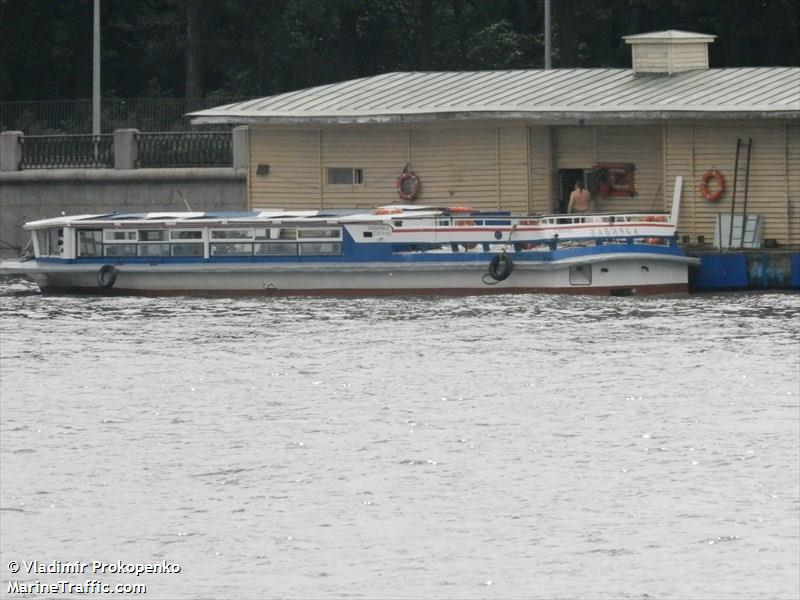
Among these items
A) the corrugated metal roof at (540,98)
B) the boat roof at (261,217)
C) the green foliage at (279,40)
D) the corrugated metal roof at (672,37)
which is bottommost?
the boat roof at (261,217)

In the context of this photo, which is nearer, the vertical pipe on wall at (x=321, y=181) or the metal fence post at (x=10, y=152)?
the vertical pipe on wall at (x=321, y=181)

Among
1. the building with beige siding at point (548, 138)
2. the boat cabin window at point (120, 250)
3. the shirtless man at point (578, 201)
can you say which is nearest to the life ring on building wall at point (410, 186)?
the building with beige siding at point (548, 138)

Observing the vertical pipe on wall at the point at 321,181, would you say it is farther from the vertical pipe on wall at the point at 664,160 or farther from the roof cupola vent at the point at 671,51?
the vertical pipe on wall at the point at 664,160

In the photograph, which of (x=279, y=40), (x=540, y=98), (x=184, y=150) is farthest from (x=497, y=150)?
(x=279, y=40)

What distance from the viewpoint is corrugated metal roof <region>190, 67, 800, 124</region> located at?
176 feet

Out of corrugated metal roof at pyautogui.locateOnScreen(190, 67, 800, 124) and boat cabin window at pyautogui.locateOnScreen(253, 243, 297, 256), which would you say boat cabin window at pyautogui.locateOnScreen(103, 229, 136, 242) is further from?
corrugated metal roof at pyautogui.locateOnScreen(190, 67, 800, 124)

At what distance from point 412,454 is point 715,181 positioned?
24369 millimetres

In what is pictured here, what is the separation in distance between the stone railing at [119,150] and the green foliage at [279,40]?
50.8 feet

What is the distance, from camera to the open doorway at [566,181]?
56.9 metres

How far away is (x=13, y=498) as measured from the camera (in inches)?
1129

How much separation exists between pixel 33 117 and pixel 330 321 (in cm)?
3154

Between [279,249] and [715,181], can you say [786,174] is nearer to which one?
[715,181]

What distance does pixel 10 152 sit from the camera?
65.9 m

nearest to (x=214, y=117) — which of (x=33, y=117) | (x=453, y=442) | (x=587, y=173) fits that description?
(x=587, y=173)
